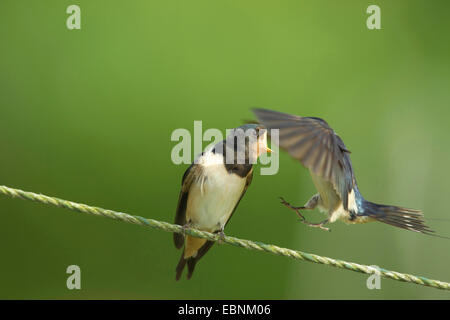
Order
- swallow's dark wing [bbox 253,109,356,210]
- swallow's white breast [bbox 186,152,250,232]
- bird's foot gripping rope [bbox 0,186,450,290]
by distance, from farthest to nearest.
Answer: swallow's white breast [bbox 186,152,250,232] < swallow's dark wing [bbox 253,109,356,210] < bird's foot gripping rope [bbox 0,186,450,290]

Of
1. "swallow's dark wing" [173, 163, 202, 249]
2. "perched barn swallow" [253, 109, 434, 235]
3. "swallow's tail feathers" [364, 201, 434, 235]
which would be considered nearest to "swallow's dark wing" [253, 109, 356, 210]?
"perched barn swallow" [253, 109, 434, 235]

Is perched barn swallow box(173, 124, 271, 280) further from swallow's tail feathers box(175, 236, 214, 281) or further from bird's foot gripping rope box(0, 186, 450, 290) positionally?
bird's foot gripping rope box(0, 186, 450, 290)

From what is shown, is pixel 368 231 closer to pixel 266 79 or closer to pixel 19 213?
pixel 266 79

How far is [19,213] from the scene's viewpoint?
4488 millimetres

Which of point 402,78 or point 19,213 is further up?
point 402,78

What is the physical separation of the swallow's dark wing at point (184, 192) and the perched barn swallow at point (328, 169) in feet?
1.79

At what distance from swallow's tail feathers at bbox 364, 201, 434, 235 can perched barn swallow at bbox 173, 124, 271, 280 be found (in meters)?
0.63

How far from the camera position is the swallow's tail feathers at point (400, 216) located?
8.36 feet

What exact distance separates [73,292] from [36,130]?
132 cm

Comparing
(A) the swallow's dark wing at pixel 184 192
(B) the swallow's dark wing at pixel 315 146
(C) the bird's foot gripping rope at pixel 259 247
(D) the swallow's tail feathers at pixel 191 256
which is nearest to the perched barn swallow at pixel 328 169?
(B) the swallow's dark wing at pixel 315 146

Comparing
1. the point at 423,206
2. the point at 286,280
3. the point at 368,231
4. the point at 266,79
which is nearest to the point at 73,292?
the point at 286,280

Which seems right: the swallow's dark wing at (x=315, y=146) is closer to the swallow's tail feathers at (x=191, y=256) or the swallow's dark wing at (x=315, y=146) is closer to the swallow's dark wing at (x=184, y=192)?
the swallow's dark wing at (x=184, y=192)

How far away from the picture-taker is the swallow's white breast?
2.80m

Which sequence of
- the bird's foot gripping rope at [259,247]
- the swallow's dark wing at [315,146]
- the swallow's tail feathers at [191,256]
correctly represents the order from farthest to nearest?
the swallow's tail feathers at [191,256]
the swallow's dark wing at [315,146]
the bird's foot gripping rope at [259,247]
